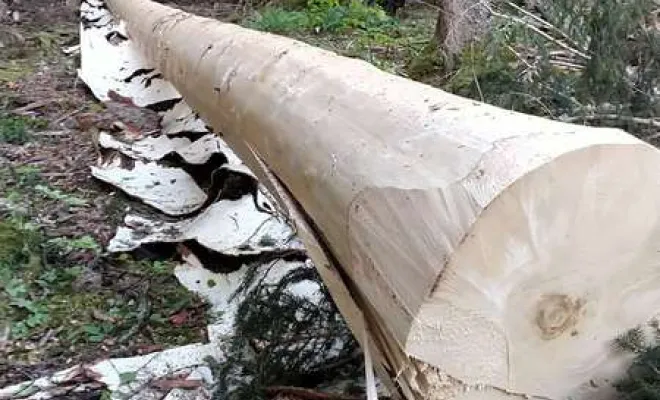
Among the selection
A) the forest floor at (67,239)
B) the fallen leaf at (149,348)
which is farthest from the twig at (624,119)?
the fallen leaf at (149,348)

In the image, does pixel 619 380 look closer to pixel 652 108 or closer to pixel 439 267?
pixel 439 267

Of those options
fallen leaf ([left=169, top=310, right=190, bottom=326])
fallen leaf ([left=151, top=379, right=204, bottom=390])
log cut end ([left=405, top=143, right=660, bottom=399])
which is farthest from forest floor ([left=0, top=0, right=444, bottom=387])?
log cut end ([left=405, top=143, right=660, bottom=399])

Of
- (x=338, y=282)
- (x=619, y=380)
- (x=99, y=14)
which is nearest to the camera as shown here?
(x=619, y=380)

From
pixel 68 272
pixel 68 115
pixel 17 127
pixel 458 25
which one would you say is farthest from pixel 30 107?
pixel 458 25

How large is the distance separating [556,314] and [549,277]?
0.09 metres

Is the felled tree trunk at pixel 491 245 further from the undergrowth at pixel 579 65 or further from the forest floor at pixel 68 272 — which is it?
the forest floor at pixel 68 272

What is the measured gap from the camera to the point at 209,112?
11.8 ft

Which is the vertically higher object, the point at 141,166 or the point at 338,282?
the point at 338,282

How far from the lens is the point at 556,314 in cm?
164

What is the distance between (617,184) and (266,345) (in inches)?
51.8

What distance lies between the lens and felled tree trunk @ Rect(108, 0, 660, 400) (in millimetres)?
1523

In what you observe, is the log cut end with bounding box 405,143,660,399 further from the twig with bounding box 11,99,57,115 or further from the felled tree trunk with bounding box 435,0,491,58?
the twig with bounding box 11,99,57,115

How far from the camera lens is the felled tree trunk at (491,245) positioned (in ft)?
5.00

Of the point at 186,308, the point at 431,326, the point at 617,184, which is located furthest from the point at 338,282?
the point at 186,308
